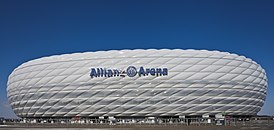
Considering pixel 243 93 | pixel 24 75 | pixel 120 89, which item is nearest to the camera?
pixel 120 89

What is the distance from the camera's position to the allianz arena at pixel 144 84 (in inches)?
2591

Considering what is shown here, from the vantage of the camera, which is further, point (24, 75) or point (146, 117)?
point (24, 75)

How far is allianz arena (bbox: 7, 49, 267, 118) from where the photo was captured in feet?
216

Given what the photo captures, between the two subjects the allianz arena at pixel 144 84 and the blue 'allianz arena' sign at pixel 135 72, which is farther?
→ the allianz arena at pixel 144 84

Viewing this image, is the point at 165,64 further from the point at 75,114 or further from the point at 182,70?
the point at 75,114

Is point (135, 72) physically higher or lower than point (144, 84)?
higher

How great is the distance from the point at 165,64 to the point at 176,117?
1071 cm

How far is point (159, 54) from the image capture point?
6738cm

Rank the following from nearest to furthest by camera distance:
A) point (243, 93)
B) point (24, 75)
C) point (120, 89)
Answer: point (120, 89) < point (243, 93) < point (24, 75)

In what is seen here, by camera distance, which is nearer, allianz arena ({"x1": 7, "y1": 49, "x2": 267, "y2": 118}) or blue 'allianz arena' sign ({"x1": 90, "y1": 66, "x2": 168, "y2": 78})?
blue 'allianz arena' sign ({"x1": 90, "y1": 66, "x2": 168, "y2": 78})

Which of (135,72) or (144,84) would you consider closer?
(144,84)

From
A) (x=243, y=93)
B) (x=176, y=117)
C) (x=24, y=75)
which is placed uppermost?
(x=24, y=75)

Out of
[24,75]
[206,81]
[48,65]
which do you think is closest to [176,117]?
[206,81]

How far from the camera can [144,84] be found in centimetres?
6550
